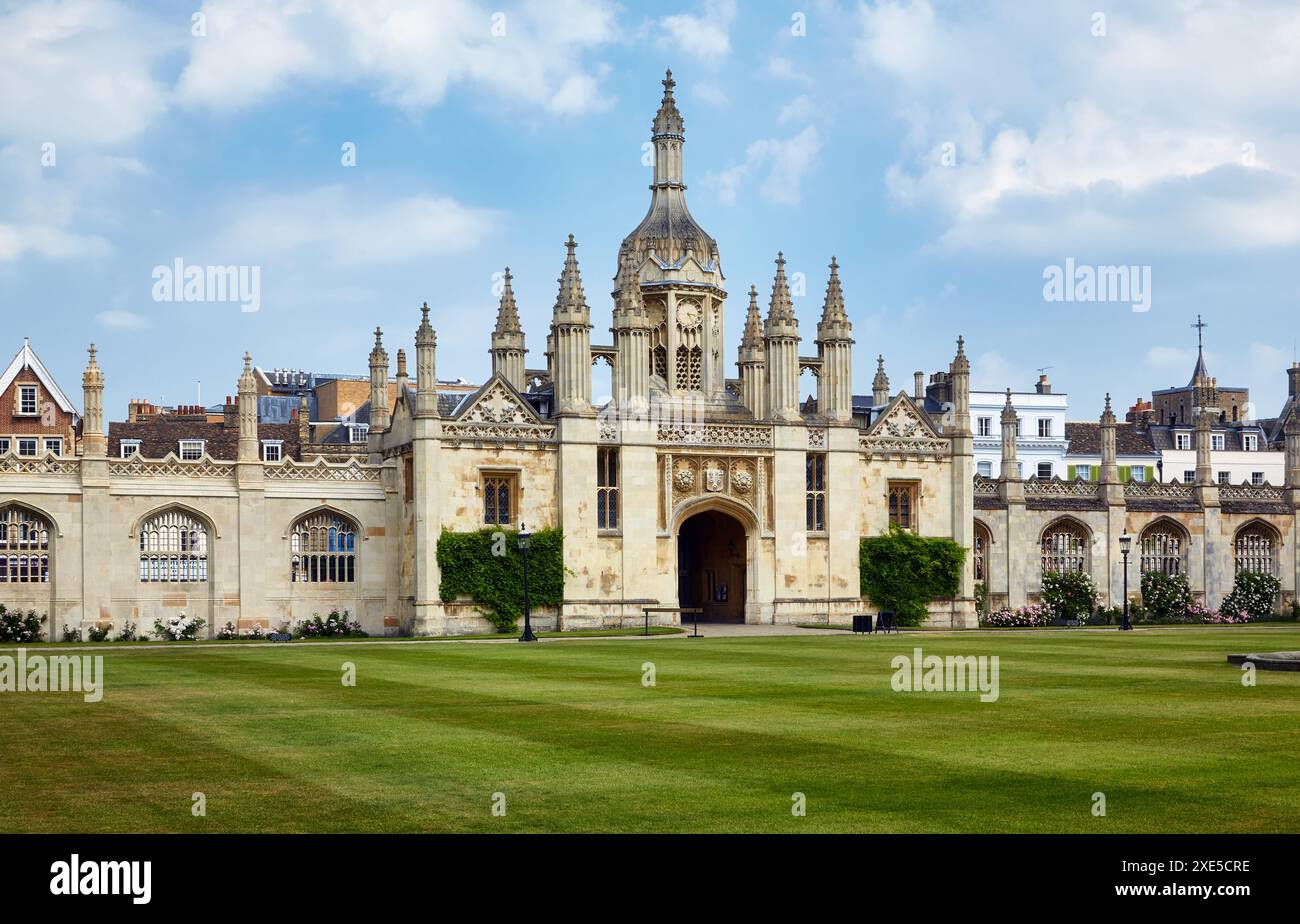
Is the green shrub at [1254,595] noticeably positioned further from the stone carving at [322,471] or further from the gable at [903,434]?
the stone carving at [322,471]

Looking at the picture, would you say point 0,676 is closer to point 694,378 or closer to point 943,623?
point 694,378

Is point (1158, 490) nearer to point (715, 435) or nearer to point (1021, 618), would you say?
point (1021, 618)

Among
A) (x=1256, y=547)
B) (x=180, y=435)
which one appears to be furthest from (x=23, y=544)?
(x=1256, y=547)

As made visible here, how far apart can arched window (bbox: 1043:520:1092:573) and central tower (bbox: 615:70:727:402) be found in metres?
15.6

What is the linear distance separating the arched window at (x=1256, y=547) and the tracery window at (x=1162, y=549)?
9.18ft

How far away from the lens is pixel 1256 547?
228ft

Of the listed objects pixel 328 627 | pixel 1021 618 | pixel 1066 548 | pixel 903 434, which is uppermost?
pixel 903 434

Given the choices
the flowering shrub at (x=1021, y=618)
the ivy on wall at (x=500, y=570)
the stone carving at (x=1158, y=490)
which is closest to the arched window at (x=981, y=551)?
the flowering shrub at (x=1021, y=618)

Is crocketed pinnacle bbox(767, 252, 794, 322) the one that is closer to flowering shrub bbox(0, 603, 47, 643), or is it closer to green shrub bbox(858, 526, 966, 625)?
green shrub bbox(858, 526, 966, 625)

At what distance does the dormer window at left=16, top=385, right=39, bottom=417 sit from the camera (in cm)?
7412

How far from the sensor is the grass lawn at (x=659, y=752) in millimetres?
13695

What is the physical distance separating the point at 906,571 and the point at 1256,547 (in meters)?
18.3

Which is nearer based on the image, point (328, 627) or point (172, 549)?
point (172, 549)
